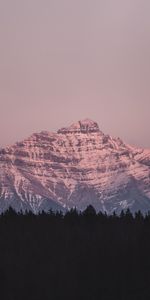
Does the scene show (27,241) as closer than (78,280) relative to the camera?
No

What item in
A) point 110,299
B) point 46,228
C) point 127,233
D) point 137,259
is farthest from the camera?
point 46,228

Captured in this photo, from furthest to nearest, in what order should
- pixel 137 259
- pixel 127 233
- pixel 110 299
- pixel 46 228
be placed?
pixel 46 228, pixel 127 233, pixel 137 259, pixel 110 299

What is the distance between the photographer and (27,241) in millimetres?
179750

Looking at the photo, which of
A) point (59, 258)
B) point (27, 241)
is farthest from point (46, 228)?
point (59, 258)

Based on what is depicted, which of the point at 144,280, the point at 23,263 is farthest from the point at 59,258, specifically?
the point at 144,280

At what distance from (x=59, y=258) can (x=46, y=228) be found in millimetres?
25100

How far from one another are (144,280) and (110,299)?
5.54 metres

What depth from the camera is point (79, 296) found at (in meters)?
155

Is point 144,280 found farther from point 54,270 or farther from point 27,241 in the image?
point 27,241

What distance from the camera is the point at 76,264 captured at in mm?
165250

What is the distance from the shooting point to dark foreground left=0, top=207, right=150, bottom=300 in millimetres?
154875

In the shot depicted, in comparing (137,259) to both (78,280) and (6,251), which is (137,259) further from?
(6,251)

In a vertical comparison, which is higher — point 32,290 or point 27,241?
point 27,241

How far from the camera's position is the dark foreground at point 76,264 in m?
155
